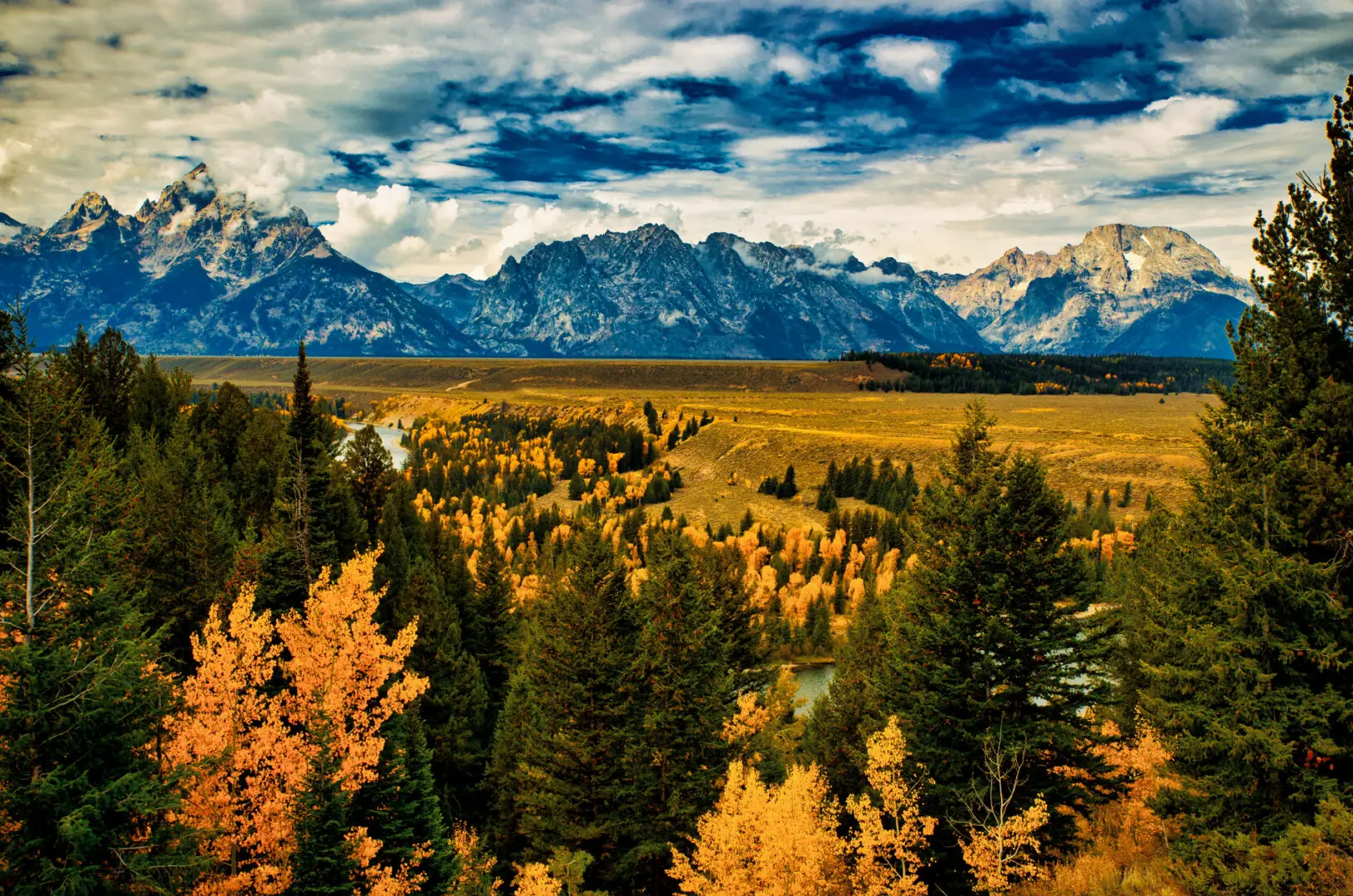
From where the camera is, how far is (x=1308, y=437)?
54.6ft

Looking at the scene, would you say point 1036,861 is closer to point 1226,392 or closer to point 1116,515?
point 1226,392

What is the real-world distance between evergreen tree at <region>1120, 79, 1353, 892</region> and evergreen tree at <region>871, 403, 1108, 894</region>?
3.12 meters

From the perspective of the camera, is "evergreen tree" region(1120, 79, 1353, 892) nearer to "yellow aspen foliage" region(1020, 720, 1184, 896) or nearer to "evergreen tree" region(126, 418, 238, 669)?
"yellow aspen foliage" region(1020, 720, 1184, 896)

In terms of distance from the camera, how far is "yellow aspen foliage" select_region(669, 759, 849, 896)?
18734 mm

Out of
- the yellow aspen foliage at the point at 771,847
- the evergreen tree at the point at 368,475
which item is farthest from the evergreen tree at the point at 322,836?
the evergreen tree at the point at 368,475

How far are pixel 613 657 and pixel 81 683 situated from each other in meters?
16.0

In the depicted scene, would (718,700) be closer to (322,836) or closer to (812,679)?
(322,836)

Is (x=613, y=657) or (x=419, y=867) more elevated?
(x=613, y=657)

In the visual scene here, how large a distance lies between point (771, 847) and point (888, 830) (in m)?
2.89

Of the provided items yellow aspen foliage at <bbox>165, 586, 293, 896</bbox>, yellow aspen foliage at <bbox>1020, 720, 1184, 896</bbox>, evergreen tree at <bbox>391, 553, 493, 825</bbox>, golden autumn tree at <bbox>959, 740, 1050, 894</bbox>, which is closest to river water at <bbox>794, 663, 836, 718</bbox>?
evergreen tree at <bbox>391, 553, 493, 825</bbox>

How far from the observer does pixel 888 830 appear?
18.2 metres

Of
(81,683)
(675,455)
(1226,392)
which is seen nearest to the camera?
(81,683)

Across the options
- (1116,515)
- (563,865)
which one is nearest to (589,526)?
(563,865)

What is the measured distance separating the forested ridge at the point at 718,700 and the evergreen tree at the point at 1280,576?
0.07 m
